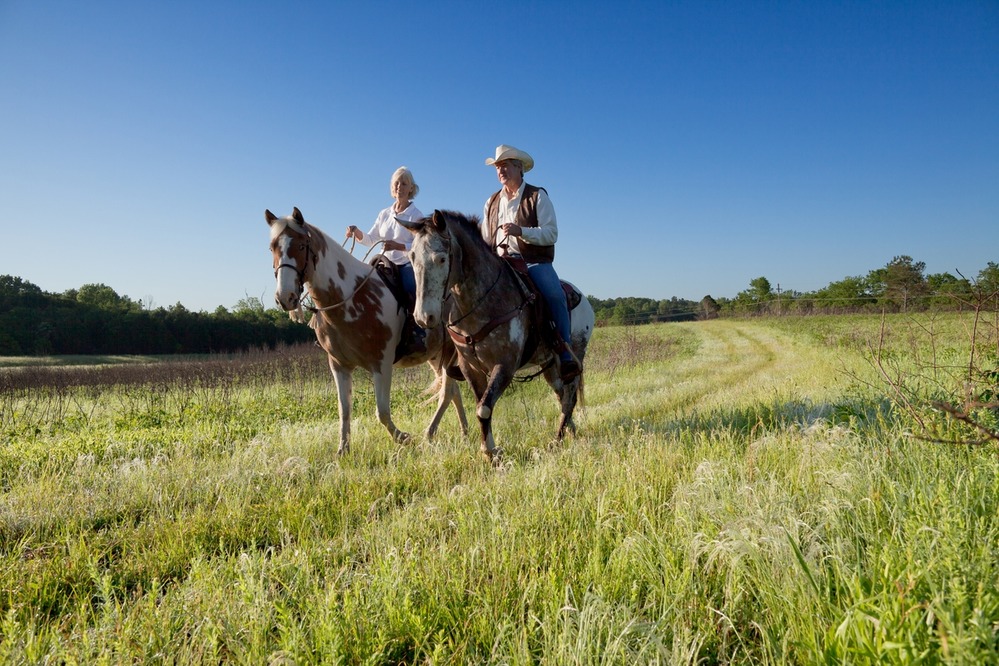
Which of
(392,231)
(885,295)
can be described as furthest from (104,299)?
(885,295)

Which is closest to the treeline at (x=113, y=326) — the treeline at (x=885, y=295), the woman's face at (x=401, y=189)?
the woman's face at (x=401, y=189)

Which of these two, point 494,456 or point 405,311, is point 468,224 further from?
point 494,456

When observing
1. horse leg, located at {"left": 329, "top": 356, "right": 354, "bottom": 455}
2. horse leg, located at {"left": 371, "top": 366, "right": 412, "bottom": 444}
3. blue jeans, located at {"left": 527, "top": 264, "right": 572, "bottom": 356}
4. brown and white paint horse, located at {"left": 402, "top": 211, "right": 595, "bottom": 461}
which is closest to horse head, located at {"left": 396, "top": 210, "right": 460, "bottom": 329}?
brown and white paint horse, located at {"left": 402, "top": 211, "right": 595, "bottom": 461}

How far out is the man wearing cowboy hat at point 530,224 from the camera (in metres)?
4.98

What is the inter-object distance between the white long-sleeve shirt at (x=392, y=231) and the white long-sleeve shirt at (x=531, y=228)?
4.38 ft

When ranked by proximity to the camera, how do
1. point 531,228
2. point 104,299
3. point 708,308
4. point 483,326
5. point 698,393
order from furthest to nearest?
point 708,308, point 104,299, point 698,393, point 531,228, point 483,326

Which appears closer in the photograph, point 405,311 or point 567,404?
point 567,404

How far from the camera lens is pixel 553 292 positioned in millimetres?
5223

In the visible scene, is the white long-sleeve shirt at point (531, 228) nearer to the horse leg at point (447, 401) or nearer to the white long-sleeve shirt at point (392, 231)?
the white long-sleeve shirt at point (392, 231)

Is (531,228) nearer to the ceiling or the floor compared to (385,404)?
nearer to the ceiling

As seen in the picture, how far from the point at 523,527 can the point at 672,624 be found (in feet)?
3.17

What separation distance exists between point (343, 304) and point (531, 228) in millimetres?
2309

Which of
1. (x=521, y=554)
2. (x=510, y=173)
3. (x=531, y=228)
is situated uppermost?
(x=510, y=173)

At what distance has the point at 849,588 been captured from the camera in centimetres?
160
